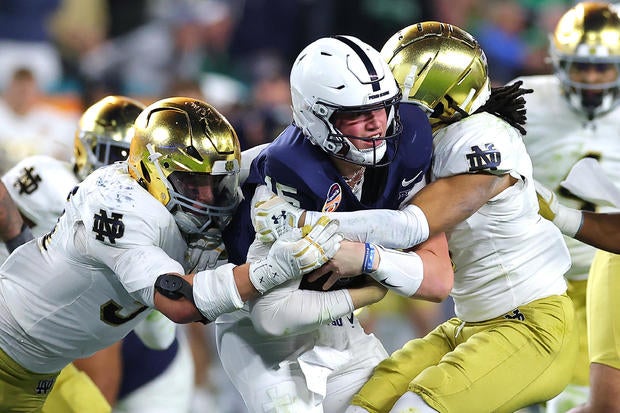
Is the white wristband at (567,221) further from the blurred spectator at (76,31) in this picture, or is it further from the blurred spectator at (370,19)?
the blurred spectator at (76,31)

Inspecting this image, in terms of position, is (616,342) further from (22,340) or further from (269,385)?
(22,340)

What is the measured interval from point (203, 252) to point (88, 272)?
394 mm

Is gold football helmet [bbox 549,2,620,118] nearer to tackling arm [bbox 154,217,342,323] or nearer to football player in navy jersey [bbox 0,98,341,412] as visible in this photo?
football player in navy jersey [bbox 0,98,341,412]

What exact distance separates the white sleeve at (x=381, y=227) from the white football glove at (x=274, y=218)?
52mm

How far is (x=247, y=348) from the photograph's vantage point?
3984 mm

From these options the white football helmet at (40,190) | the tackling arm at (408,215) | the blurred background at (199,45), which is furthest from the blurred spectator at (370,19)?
the tackling arm at (408,215)

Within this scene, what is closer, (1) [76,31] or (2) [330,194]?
(2) [330,194]

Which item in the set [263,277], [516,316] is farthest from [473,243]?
[263,277]

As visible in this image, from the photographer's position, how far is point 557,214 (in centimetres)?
439

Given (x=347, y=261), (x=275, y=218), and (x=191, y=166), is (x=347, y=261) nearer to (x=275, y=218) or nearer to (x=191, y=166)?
(x=275, y=218)

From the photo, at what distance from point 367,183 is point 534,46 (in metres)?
6.53

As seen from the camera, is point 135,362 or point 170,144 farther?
point 135,362

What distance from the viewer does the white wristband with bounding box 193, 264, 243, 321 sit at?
365 centimetres

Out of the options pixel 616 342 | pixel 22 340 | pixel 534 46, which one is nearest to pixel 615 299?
pixel 616 342
